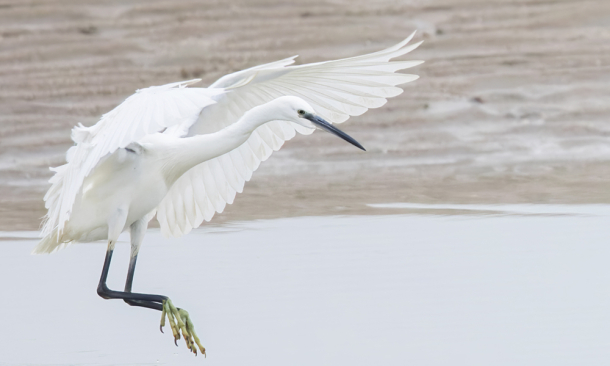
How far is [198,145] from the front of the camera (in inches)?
189

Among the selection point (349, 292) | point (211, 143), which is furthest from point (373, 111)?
point (211, 143)

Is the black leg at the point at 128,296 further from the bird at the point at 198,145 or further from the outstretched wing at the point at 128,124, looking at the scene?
the outstretched wing at the point at 128,124

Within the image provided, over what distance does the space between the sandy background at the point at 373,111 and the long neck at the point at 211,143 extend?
2269mm

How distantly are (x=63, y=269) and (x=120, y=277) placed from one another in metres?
0.33

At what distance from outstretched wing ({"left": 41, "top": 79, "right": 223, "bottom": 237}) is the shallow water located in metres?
0.73

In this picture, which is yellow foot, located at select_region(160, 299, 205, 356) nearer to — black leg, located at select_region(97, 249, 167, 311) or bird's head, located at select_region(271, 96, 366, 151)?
black leg, located at select_region(97, 249, 167, 311)

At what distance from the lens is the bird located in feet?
15.0

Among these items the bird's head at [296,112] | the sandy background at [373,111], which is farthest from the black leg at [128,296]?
the sandy background at [373,111]

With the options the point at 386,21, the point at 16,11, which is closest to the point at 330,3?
the point at 386,21

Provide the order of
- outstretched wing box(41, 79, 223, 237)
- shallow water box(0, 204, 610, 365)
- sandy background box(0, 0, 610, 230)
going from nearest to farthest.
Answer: outstretched wing box(41, 79, 223, 237) < shallow water box(0, 204, 610, 365) < sandy background box(0, 0, 610, 230)

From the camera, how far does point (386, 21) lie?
396 inches

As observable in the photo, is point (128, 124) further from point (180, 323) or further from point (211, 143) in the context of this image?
point (180, 323)

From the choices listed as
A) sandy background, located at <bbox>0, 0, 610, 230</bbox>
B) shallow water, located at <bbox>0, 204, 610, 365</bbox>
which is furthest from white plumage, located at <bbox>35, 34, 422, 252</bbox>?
sandy background, located at <bbox>0, 0, 610, 230</bbox>

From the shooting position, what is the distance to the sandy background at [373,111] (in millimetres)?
7832
